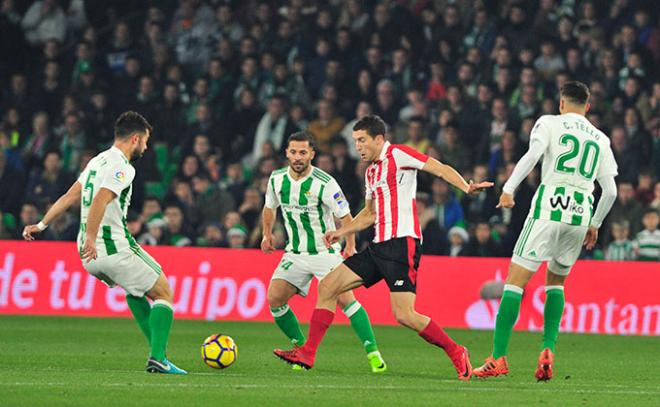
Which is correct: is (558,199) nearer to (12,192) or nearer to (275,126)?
(275,126)

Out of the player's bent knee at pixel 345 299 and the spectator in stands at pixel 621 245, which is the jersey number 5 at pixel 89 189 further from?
the spectator in stands at pixel 621 245

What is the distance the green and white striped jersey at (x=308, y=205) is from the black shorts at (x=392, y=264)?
1.41 metres

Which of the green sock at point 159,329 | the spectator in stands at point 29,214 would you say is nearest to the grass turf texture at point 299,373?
the green sock at point 159,329

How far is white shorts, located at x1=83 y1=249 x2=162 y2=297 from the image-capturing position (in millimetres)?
10797

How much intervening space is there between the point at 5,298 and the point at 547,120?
10522 mm

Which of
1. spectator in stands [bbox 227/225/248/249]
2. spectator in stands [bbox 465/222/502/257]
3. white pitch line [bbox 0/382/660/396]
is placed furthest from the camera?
spectator in stands [bbox 227/225/248/249]

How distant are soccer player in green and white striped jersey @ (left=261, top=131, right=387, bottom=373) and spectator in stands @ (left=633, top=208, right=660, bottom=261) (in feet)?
23.5

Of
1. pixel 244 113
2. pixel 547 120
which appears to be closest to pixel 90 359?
pixel 547 120

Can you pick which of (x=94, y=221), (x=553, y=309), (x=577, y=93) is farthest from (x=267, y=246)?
(x=577, y=93)

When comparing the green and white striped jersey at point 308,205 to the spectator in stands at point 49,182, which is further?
the spectator in stands at point 49,182

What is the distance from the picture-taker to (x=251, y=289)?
61.2 feet

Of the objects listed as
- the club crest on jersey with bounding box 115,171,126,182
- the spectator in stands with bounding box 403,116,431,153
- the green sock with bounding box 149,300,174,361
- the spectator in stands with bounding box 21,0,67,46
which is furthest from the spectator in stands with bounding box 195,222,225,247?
the club crest on jersey with bounding box 115,171,126,182

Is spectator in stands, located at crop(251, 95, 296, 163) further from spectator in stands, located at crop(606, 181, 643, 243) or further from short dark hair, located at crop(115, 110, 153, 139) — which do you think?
short dark hair, located at crop(115, 110, 153, 139)

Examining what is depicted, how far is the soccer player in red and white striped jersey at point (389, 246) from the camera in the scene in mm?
10742
